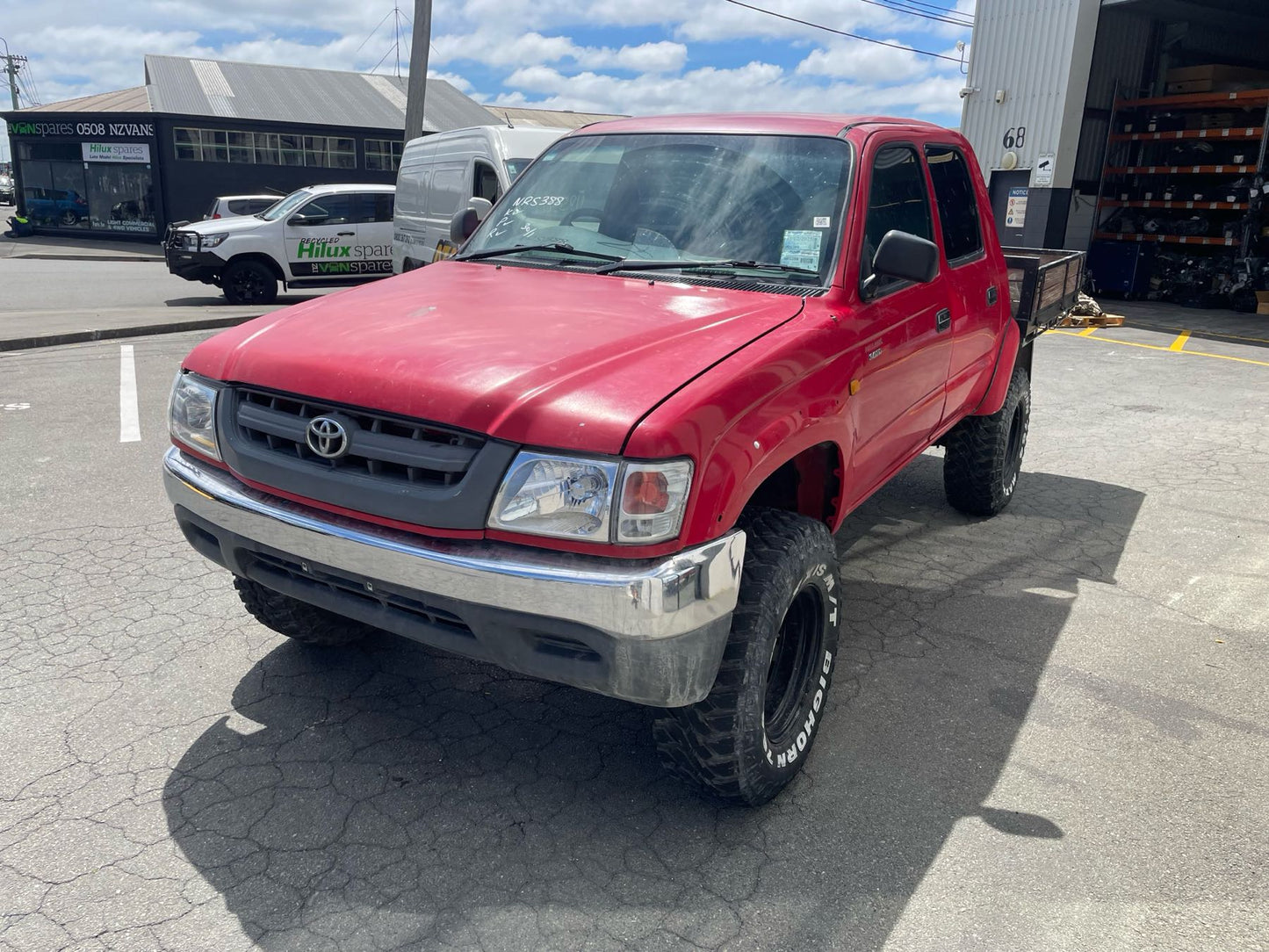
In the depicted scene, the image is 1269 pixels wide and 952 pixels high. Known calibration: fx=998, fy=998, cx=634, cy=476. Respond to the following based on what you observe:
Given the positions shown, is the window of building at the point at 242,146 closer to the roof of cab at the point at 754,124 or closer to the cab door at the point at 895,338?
the roof of cab at the point at 754,124

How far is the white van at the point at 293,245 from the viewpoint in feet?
48.5

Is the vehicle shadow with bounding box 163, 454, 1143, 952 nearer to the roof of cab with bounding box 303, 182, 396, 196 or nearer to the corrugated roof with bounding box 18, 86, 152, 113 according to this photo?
the roof of cab with bounding box 303, 182, 396, 196

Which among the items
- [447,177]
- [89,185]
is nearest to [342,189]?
[447,177]

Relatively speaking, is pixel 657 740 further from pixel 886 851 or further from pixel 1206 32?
pixel 1206 32

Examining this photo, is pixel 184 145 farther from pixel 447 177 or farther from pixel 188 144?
pixel 447 177

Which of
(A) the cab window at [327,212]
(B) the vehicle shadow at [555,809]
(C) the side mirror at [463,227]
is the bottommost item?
(B) the vehicle shadow at [555,809]

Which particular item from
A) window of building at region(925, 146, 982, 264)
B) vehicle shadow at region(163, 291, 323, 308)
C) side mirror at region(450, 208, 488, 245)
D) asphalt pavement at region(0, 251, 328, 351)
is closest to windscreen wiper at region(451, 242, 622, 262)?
side mirror at region(450, 208, 488, 245)

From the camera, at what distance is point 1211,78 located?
56.8 ft

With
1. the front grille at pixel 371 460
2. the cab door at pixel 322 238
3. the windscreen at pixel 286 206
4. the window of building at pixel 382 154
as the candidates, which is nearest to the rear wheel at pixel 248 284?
the cab door at pixel 322 238

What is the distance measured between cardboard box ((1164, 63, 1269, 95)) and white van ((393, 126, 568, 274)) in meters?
13.0

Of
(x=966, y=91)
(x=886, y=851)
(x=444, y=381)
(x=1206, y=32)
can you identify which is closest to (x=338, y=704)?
(x=444, y=381)

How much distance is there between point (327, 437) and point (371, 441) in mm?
142

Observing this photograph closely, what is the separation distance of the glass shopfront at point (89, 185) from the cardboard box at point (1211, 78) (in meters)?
27.8

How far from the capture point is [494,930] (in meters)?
2.41
